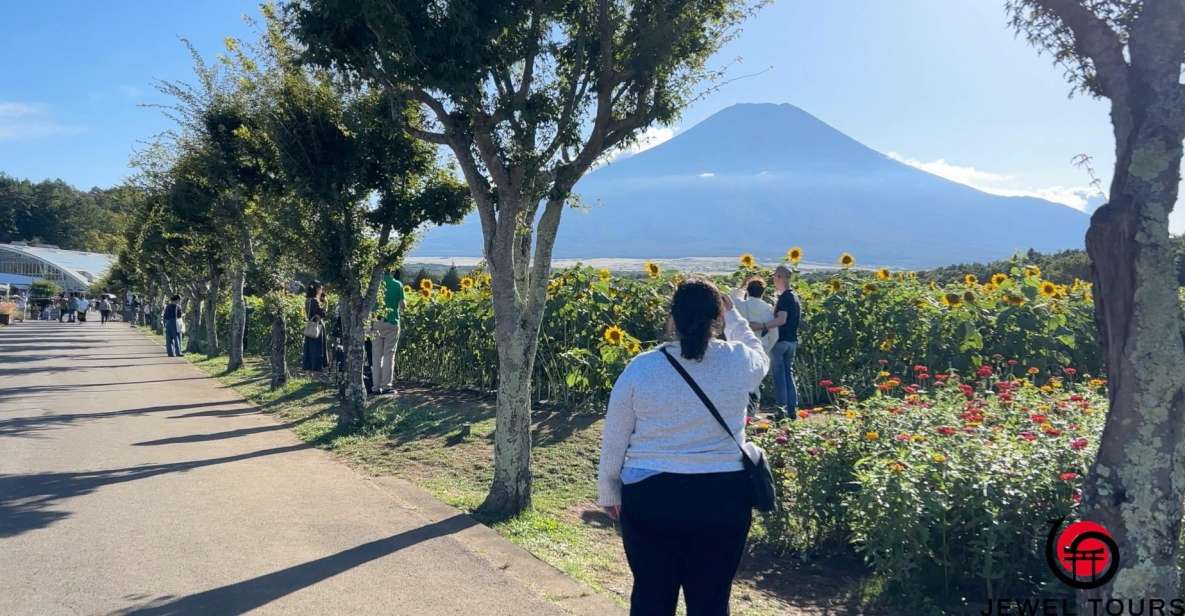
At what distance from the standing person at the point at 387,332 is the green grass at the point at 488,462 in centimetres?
42

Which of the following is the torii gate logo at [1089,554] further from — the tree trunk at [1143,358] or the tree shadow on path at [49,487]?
the tree shadow on path at [49,487]

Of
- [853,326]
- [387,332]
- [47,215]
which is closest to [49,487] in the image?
[387,332]

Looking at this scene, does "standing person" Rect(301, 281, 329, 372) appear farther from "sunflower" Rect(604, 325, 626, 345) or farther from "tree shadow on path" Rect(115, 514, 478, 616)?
"tree shadow on path" Rect(115, 514, 478, 616)

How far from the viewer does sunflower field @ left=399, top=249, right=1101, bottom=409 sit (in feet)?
33.0

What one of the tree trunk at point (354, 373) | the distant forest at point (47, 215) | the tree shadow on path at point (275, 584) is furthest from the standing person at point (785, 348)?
the distant forest at point (47, 215)

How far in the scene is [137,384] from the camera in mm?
14820

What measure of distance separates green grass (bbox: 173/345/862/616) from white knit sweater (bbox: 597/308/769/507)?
5.65 ft

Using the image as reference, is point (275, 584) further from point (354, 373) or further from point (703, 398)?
point (354, 373)

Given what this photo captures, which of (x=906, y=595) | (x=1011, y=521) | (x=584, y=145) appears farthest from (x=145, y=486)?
(x=1011, y=521)

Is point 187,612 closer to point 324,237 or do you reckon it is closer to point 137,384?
point 324,237

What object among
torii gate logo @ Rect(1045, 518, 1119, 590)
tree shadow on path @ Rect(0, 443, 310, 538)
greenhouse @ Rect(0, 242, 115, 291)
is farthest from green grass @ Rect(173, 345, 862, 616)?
greenhouse @ Rect(0, 242, 115, 291)

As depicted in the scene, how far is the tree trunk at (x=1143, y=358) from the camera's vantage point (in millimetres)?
2754

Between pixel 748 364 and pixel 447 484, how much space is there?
15.2 ft

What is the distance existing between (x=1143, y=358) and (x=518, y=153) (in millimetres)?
4420
